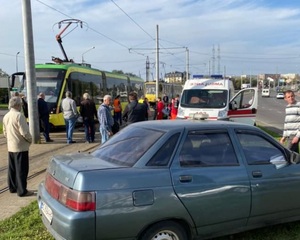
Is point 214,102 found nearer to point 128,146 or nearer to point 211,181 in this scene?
point 128,146

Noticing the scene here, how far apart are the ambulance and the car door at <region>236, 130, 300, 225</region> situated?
9.14 m

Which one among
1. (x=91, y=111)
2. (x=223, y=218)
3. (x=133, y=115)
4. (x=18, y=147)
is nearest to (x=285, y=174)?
(x=223, y=218)

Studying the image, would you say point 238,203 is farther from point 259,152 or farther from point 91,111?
point 91,111

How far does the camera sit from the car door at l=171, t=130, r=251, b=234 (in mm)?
3893

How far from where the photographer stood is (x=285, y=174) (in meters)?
4.57

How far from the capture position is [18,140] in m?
6.21

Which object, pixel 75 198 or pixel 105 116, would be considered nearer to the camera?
pixel 75 198

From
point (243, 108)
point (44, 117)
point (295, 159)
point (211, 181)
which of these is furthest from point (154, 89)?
point (211, 181)

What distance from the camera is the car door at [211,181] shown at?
3893mm

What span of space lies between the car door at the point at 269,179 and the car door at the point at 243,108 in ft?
31.3

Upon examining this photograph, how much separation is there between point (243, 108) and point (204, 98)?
69.2 inches

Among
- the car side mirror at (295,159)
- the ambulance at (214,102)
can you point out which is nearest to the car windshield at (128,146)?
the car side mirror at (295,159)

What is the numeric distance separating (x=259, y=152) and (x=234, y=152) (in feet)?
1.37

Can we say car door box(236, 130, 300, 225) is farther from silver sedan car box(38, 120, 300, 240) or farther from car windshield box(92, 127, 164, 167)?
car windshield box(92, 127, 164, 167)
